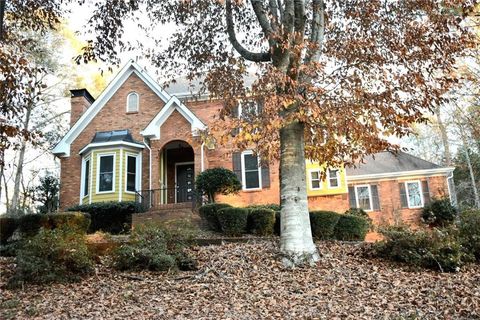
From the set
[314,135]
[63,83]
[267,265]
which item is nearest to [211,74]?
[314,135]

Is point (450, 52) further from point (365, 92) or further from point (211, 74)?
point (211, 74)

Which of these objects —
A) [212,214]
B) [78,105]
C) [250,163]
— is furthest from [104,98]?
[212,214]

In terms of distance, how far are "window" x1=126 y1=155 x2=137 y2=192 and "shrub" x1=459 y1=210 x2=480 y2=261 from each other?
14.0m

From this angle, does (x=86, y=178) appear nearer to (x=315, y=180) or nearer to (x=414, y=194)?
(x=315, y=180)

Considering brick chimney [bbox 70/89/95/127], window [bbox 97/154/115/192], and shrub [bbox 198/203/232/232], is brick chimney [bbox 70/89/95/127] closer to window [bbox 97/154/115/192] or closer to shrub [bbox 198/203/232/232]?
window [bbox 97/154/115/192]

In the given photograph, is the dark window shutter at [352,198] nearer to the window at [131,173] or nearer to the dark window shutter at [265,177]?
the dark window shutter at [265,177]

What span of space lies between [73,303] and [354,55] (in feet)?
24.8

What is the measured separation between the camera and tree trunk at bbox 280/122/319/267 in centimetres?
866

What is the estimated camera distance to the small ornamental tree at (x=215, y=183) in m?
17.4

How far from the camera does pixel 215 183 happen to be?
1745 cm

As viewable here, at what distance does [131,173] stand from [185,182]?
265cm

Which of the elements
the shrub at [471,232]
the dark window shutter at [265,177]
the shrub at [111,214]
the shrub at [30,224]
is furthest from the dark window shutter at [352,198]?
the shrub at [30,224]

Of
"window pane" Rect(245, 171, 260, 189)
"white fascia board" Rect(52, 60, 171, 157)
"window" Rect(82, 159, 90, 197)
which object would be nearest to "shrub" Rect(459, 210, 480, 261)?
"window pane" Rect(245, 171, 260, 189)

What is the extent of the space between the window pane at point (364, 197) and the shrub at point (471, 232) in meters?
16.1
